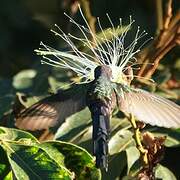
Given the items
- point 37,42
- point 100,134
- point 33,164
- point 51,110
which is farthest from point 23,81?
point 37,42

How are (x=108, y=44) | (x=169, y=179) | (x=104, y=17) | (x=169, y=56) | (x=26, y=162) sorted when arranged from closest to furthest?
(x=26, y=162)
(x=169, y=179)
(x=108, y=44)
(x=169, y=56)
(x=104, y=17)

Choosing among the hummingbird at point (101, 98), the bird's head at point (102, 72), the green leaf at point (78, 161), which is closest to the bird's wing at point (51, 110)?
the hummingbird at point (101, 98)

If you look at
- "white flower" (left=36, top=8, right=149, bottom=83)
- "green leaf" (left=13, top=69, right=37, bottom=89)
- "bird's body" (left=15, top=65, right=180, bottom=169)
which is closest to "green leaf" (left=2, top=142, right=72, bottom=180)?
"bird's body" (left=15, top=65, right=180, bottom=169)

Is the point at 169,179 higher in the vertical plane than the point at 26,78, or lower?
lower

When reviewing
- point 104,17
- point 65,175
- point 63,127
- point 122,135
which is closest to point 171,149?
point 122,135

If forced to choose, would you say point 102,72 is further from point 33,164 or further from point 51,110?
point 33,164

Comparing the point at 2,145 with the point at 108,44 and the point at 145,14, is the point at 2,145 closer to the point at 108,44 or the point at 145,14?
the point at 108,44
